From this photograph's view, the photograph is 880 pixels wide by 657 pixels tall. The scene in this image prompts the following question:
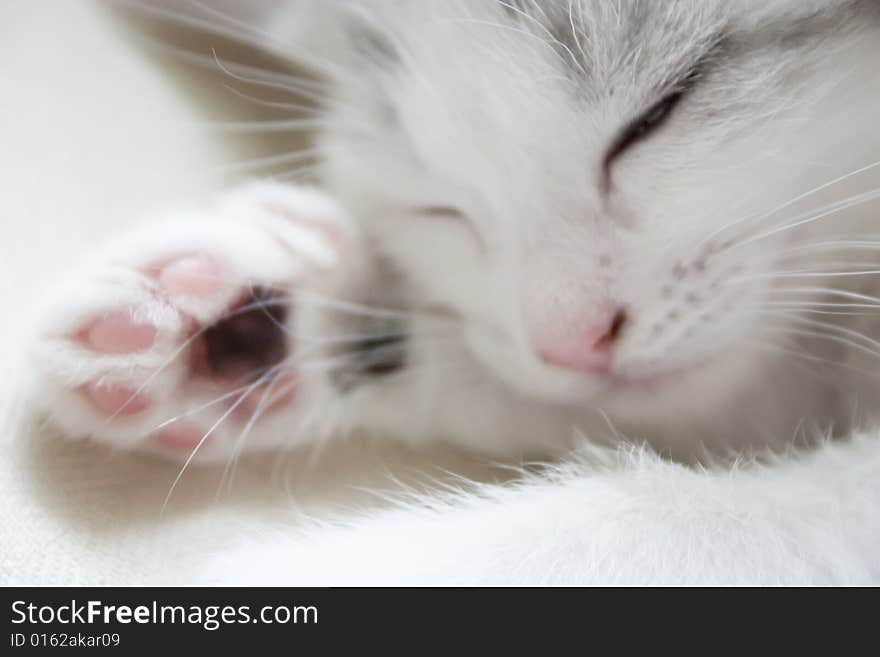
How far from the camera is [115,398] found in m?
0.59

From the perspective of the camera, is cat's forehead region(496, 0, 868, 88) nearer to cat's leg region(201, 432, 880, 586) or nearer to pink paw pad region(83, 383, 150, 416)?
cat's leg region(201, 432, 880, 586)

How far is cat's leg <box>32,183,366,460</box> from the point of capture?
1.93 feet

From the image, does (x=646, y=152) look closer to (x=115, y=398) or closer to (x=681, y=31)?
(x=681, y=31)

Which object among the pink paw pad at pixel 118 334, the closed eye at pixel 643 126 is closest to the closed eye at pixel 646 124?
the closed eye at pixel 643 126

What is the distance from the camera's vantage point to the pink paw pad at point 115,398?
1.93ft

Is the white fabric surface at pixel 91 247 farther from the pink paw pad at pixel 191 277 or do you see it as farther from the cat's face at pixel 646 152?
the cat's face at pixel 646 152

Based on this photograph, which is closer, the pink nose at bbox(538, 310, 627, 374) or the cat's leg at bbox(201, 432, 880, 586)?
the cat's leg at bbox(201, 432, 880, 586)

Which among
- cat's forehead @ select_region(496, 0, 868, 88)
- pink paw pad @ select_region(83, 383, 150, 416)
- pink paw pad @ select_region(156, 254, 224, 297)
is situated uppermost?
cat's forehead @ select_region(496, 0, 868, 88)

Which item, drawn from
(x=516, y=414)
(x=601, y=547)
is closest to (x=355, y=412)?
(x=516, y=414)

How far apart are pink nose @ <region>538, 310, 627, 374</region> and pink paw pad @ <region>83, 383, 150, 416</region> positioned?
0.29m

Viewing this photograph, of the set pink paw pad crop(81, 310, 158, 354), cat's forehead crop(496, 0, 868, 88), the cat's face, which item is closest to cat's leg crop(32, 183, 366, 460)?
pink paw pad crop(81, 310, 158, 354)

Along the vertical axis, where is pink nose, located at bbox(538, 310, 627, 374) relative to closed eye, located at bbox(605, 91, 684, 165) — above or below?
below
